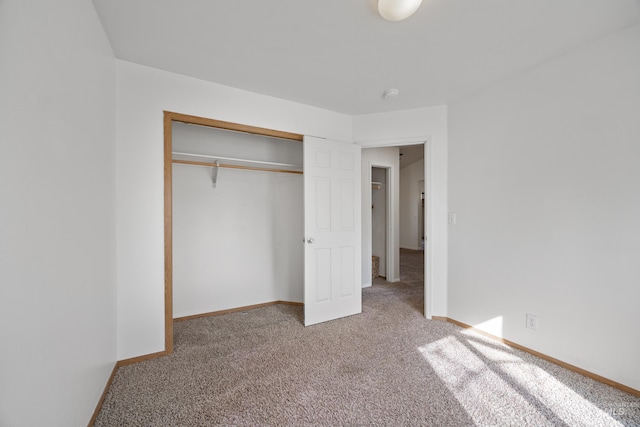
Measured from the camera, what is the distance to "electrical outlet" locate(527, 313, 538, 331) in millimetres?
2121

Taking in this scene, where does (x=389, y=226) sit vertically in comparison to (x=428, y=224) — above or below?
below

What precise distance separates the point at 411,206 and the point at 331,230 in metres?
6.95

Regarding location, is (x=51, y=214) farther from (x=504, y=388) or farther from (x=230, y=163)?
(x=504, y=388)

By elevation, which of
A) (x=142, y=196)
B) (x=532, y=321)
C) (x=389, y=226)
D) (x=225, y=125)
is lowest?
(x=532, y=321)

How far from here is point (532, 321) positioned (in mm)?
2145

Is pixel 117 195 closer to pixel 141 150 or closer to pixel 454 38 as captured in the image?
pixel 141 150

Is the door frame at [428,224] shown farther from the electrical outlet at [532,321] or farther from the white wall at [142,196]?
the white wall at [142,196]

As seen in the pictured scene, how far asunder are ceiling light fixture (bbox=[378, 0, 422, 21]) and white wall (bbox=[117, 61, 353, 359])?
5.70ft

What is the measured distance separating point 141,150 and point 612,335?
379cm

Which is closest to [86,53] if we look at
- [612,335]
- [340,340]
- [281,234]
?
[281,234]

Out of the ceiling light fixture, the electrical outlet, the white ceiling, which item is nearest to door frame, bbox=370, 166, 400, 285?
the white ceiling

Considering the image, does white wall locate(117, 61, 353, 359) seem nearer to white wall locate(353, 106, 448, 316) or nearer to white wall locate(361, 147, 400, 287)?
white wall locate(353, 106, 448, 316)

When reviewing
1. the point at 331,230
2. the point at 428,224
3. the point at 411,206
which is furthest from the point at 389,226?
the point at 411,206

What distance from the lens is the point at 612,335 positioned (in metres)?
1.74
